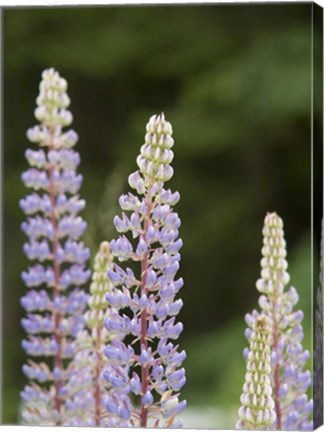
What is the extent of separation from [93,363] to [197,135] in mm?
1933

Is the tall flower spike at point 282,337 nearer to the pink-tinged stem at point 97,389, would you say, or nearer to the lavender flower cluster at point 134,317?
the lavender flower cluster at point 134,317

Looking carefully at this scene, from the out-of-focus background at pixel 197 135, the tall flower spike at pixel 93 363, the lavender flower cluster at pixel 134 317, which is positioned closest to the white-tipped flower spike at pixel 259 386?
the lavender flower cluster at pixel 134 317

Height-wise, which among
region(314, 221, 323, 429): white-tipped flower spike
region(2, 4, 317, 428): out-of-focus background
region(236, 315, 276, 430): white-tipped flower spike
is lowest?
region(236, 315, 276, 430): white-tipped flower spike

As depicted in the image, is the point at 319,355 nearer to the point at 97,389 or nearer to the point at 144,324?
the point at 97,389

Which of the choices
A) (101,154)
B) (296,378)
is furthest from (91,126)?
(296,378)

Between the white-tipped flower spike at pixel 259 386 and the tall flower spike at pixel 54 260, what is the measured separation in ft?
1.53

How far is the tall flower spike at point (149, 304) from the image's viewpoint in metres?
1.86

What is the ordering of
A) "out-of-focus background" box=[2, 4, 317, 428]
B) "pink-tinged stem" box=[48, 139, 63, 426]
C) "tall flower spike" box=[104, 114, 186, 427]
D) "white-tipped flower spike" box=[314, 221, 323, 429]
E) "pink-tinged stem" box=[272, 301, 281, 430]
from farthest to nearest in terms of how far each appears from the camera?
"out-of-focus background" box=[2, 4, 317, 428] < "white-tipped flower spike" box=[314, 221, 323, 429] < "pink-tinged stem" box=[48, 139, 63, 426] < "pink-tinged stem" box=[272, 301, 281, 430] < "tall flower spike" box=[104, 114, 186, 427]

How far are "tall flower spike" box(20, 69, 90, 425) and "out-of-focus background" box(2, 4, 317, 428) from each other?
0.20 m

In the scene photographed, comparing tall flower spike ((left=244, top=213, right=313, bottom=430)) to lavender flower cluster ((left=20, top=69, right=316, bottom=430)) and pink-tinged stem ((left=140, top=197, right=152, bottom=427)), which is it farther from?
pink-tinged stem ((left=140, top=197, right=152, bottom=427))

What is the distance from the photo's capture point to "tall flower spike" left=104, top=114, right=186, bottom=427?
1.86m

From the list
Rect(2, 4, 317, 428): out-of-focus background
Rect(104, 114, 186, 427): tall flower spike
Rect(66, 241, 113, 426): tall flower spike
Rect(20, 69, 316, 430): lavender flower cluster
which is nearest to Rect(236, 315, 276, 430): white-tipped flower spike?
Rect(20, 69, 316, 430): lavender flower cluster

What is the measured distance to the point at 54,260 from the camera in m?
2.26

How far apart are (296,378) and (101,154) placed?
1539mm
